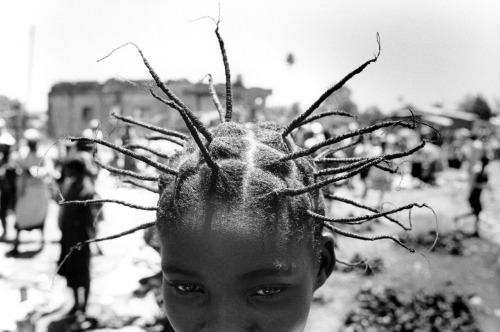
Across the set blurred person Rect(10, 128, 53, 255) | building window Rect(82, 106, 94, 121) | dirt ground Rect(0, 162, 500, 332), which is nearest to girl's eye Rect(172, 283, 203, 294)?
dirt ground Rect(0, 162, 500, 332)

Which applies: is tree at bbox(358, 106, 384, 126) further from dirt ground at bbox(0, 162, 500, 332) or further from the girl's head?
dirt ground at bbox(0, 162, 500, 332)

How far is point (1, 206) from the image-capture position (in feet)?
24.9

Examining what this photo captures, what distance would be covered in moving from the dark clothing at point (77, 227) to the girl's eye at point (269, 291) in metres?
3.88

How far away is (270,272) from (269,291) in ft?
0.26

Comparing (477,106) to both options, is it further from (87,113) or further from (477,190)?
(477,190)

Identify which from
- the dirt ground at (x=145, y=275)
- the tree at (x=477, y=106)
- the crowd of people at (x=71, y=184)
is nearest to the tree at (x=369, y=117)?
the crowd of people at (x=71, y=184)

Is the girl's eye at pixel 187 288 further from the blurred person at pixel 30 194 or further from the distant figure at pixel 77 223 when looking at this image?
the blurred person at pixel 30 194

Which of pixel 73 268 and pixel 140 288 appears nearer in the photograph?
pixel 73 268

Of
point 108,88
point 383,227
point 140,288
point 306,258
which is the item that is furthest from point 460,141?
point 306,258

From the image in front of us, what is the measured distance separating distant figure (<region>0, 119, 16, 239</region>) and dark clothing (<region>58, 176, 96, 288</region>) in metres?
2.86

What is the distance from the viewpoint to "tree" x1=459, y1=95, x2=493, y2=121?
183 feet

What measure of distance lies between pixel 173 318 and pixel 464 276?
21.4ft

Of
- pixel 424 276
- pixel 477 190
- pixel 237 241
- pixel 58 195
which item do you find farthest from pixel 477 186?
pixel 237 241

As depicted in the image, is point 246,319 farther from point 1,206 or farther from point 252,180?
point 1,206
